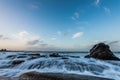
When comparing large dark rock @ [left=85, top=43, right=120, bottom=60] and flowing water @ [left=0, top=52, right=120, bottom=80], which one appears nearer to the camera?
flowing water @ [left=0, top=52, right=120, bottom=80]

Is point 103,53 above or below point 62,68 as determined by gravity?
above

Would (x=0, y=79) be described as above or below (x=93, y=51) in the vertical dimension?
below

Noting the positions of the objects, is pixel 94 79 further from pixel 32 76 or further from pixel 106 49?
pixel 106 49

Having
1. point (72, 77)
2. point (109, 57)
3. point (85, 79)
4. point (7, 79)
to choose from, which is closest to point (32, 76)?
point (7, 79)

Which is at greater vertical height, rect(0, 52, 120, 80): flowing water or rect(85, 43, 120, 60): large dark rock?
rect(85, 43, 120, 60): large dark rock

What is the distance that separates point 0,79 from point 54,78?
3650mm

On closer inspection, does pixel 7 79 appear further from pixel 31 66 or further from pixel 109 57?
pixel 109 57

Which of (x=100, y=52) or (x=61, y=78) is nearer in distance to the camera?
(x=61, y=78)

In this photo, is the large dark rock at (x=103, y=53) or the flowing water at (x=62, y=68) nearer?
the flowing water at (x=62, y=68)

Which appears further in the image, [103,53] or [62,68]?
[103,53]

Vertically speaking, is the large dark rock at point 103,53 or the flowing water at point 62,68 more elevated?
the large dark rock at point 103,53

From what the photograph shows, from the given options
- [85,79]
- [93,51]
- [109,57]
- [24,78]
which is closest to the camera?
[85,79]

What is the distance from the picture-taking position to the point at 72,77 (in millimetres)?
9492

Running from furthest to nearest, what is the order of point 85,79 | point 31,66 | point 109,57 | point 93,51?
point 93,51 → point 109,57 → point 31,66 → point 85,79
